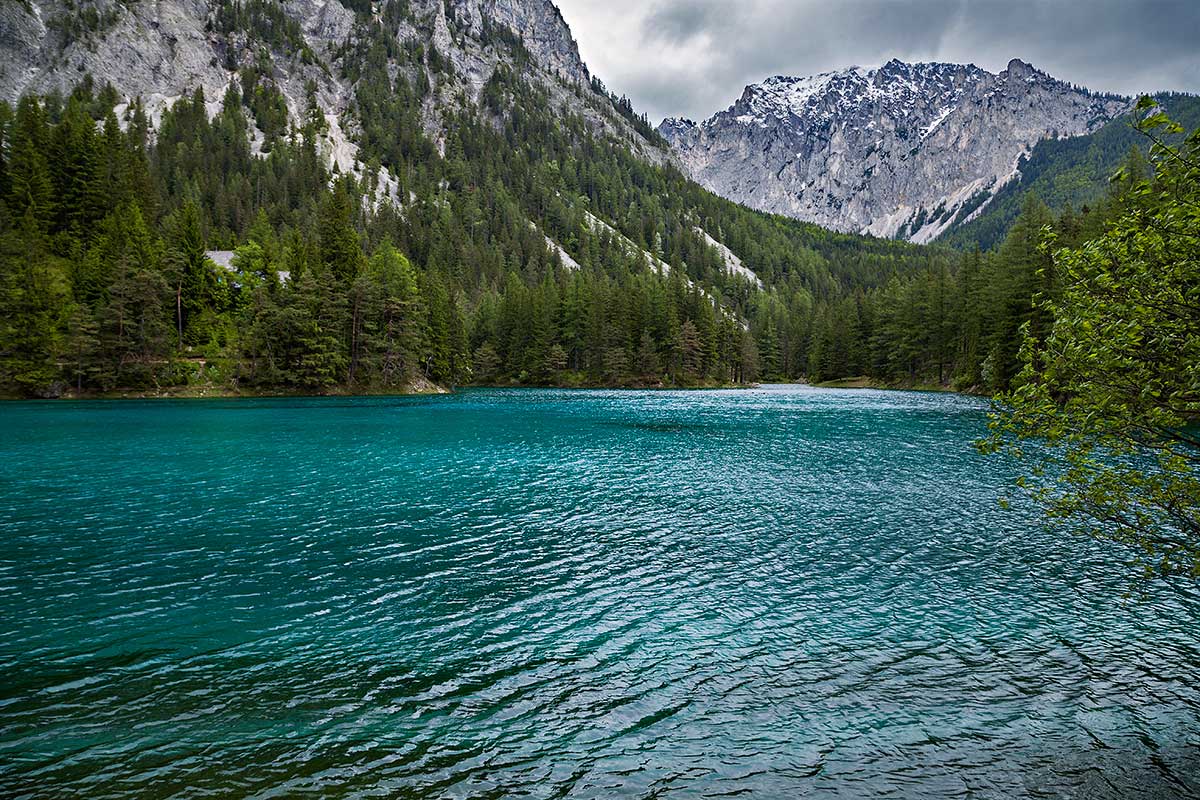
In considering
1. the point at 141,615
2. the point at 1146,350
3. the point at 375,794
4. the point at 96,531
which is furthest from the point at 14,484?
the point at 1146,350

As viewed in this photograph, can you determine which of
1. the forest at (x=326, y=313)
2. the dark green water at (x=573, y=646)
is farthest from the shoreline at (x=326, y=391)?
the dark green water at (x=573, y=646)

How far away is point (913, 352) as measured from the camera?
11725 cm

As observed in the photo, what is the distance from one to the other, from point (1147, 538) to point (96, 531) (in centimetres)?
2737

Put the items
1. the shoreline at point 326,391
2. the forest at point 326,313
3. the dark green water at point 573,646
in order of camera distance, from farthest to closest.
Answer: the forest at point 326,313
the shoreline at point 326,391
the dark green water at point 573,646

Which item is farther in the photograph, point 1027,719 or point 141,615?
point 141,615

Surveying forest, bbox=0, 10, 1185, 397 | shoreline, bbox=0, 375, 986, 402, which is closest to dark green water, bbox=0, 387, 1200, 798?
forest, bbox=0, 10, 1185, 397

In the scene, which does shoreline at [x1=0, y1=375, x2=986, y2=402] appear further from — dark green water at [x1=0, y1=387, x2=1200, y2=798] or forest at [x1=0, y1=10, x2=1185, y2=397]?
dark green water at [x1=0, y1=387, x2=1200, y2=798]

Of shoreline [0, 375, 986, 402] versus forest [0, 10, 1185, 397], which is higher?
forest [0, 10, 1185, 397]

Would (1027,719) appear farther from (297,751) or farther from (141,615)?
(141,615)

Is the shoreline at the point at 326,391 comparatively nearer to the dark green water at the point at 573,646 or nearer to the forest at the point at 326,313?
the forest at the point at 326,313

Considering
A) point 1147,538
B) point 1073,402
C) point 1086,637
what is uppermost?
point 1073,402

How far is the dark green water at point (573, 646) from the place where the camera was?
852 centimetres

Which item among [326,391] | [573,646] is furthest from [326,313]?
[573,646]

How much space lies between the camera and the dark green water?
852 centimetres
